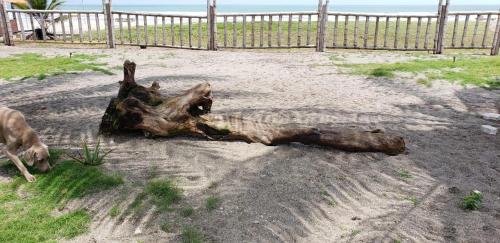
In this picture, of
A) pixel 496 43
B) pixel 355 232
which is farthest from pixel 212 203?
pixel 496 43

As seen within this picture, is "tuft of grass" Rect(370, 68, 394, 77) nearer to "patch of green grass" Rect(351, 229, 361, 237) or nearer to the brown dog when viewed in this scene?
"patch of green grass" Rect(351, 229, 361, 237)

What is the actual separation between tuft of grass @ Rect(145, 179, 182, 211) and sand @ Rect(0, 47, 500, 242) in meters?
0.09

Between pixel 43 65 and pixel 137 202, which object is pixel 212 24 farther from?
pixel 137 202

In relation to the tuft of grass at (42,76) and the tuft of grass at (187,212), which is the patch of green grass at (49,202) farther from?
the tuft of grass at (42,76)

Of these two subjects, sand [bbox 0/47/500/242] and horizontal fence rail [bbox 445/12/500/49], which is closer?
sand [bbox 0/47/500/242]

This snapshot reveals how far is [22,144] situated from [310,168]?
9.88ft

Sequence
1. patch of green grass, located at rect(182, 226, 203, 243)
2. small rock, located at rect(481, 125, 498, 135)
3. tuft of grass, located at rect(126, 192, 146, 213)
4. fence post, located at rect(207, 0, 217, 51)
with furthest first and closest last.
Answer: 1. fence post, located at rect(207, 0, 217, 51)
2. small rock, located at rect(481, 125, 498, 135)
3. tuft of grass, located at rect(126, 192, 146, 213)
4. patch of green grass, located at rect(182, 226, 203, 243)

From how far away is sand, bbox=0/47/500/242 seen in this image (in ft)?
12.0

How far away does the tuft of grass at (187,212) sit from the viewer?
3762mm

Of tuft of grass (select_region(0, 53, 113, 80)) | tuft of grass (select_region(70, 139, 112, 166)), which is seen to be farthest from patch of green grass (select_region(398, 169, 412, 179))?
tuft of grass (select_region(0, 53, 113, 80))

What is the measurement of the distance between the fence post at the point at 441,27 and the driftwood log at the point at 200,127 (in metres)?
10.3

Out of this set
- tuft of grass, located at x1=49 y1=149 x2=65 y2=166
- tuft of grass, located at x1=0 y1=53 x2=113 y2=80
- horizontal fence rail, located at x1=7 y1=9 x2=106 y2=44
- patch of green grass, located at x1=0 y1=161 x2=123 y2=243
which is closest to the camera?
patch of green grass, located at x1=0 y1=161 x2=123 y2=243

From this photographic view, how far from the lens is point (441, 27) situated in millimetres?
14180

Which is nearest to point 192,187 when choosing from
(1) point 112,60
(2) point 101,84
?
(2) point 101,84
